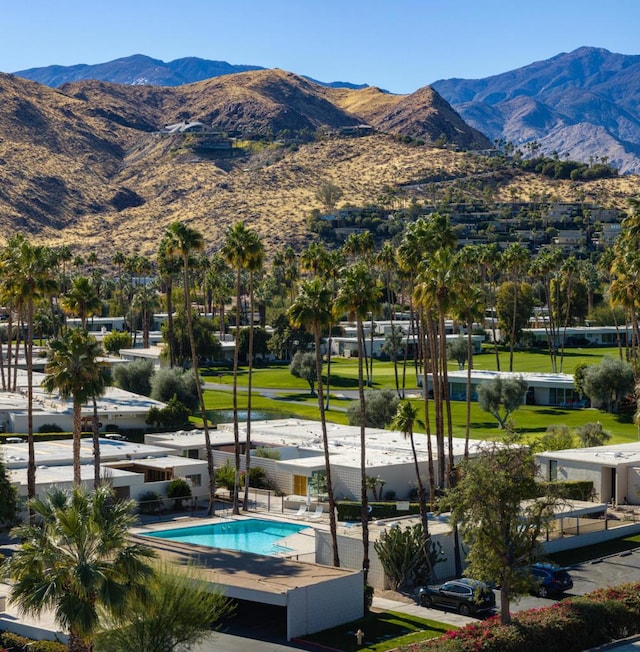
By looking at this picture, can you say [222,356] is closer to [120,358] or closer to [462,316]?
[120,358]

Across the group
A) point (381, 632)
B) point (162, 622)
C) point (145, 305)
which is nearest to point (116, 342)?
point (145, 305)

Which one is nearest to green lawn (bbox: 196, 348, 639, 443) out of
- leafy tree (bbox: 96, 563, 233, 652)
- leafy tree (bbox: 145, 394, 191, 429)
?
leafy tree (bbox: 145, 394, 191, 429)

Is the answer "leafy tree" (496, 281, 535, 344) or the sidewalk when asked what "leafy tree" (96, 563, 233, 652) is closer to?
the sidewalk

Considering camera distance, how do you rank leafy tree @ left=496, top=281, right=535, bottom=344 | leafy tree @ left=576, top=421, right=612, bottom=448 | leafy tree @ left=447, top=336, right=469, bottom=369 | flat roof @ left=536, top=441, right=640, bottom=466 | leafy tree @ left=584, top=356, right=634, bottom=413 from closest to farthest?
flat roof @ left=536, top=441, right=640, bottom=466, leafy tree @ left=576, top=421, right=612, bottom=448, leafy tree @ left=584, top=356, right=634, bottom=413, leafy tree @ left=447, top=336, right=469, bottom=369, leafy tree @ left=496, top=281, right=535, bottom=344

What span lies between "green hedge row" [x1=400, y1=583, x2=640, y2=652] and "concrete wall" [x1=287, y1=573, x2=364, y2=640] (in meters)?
4.82

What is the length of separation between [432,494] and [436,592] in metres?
11.9

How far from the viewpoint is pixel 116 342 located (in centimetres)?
13900

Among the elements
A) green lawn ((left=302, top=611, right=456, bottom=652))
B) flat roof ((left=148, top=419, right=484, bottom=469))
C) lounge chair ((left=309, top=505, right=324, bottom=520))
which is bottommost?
green lawn ((left=302, top=611, right=456, bottom=652))

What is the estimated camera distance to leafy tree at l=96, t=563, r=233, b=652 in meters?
30.0

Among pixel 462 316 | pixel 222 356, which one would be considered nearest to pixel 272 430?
pixel 462 316

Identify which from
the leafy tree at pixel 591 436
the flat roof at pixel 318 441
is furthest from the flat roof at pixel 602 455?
the leafy tree at pixel 591 436

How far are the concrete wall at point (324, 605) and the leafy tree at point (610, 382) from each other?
201 feet

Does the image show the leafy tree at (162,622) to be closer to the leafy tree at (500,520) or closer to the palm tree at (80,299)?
the leafy tree at (500,520)

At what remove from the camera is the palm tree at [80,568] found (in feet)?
91.4
